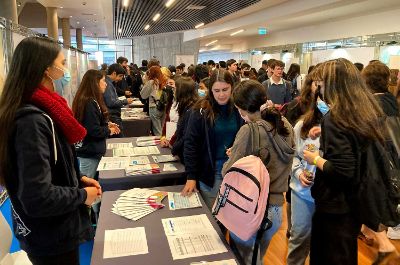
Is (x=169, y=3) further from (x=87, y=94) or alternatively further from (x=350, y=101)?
(x=350, y=101)

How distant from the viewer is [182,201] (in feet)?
6.89

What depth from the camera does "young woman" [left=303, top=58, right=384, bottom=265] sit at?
151 cm

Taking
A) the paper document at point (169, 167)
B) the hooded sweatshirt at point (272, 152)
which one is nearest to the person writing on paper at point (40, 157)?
the hooded sweatshirt at point (272, 152)

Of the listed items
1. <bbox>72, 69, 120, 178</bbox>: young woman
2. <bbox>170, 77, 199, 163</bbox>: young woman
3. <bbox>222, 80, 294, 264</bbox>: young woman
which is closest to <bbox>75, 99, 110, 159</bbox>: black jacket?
<bbox>72, 69, 120, 178</bbox>: young woman

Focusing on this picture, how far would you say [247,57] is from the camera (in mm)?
17922

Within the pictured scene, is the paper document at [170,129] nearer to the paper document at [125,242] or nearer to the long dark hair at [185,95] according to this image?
the long dark hair at [185,95]

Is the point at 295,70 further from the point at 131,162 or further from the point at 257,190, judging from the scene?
the point at 257,190

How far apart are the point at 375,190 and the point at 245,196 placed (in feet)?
1.82

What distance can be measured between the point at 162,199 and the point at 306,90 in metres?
1.32

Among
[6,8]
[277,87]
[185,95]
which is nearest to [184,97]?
[185,95]

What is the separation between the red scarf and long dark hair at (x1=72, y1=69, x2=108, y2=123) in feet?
5.78

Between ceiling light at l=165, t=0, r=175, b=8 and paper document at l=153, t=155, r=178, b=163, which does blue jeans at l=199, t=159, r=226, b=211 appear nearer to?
paper document at l=153, t=155, r=178, b=163

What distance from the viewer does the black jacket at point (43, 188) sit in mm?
1232

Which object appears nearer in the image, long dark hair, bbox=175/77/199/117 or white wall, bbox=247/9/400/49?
long dark hair, bbox=175/77/199/117
